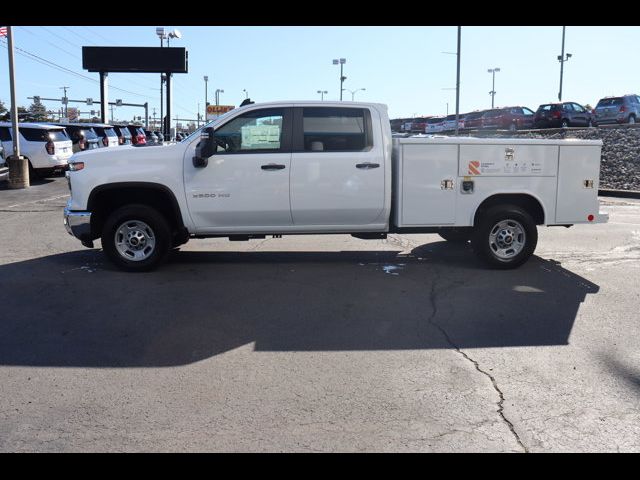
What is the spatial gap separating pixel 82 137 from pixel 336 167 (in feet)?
57.9

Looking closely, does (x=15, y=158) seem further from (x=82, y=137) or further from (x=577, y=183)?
(x=577, y=183)

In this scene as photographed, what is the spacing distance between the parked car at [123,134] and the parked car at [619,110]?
2292 centimetres

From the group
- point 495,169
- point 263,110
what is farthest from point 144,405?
point 495,169

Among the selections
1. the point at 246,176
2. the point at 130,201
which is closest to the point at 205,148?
the point at 246,176

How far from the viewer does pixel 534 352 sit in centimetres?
521

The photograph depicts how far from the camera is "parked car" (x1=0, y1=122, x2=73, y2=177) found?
19.7 m

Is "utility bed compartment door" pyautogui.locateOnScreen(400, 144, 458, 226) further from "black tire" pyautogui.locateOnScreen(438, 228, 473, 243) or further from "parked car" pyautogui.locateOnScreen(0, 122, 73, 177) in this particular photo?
"parked car" pyautogui.locateOnScreen(0, 122, 73, 177)

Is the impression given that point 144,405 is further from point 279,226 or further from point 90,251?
point 90,251

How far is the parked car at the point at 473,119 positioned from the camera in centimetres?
4041

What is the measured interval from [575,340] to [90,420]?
3.92m

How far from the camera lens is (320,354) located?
5.15m

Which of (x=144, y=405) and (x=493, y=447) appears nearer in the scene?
(x=493, y=447)
